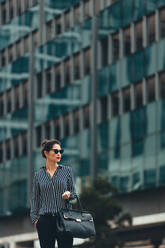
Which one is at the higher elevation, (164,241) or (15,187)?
(15,187)

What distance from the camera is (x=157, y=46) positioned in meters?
48.3

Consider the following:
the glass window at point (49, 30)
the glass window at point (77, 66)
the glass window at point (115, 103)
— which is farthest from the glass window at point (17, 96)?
the glass window at point (115, 103)

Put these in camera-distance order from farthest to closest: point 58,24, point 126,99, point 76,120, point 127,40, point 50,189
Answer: point 58,24, point 76,120, point 127,40, point 126,99, point 50,189

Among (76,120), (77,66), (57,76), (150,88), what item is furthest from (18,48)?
(150,88)

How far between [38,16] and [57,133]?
9444mm

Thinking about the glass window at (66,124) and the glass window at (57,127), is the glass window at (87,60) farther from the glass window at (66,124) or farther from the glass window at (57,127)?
the glass window at (57,127)

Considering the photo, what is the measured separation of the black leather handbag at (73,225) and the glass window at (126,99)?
40.3 metres

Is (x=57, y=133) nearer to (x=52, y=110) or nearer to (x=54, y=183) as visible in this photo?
(x=52, y=110)

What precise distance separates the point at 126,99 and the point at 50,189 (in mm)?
41067

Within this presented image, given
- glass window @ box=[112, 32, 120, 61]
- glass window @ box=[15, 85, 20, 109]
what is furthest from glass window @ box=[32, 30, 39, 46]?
glass window @ box=[112, 32, 120, 61]

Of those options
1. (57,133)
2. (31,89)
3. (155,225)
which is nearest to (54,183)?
(155,225)

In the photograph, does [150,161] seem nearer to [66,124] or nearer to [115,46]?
[115,46]

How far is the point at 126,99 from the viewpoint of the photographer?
5112 centimetres

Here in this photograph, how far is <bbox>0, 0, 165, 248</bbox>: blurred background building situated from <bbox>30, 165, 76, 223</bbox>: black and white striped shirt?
3593 centimetres
